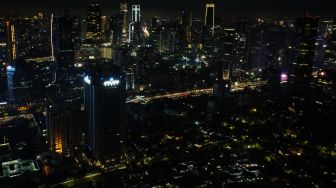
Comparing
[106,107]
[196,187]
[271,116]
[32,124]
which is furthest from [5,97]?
[271,116]

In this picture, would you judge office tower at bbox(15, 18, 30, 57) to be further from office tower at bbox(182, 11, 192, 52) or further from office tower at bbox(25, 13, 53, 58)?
office tower at bbox(182, 11, 192, 52)

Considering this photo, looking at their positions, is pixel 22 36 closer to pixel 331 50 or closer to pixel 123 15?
pixel 123 15

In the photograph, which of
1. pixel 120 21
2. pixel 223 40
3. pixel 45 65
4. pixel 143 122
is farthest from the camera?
pixel 120 21

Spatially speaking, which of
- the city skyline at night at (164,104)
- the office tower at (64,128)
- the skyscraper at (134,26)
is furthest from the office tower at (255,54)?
the office tower at (64,128)

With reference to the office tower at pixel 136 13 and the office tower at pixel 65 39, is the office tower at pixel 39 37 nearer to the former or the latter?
the office tower at pixel 65 39

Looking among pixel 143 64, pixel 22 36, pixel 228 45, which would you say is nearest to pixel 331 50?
pixel 228 45

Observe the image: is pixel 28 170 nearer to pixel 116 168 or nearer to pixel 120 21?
pixel 116 168
